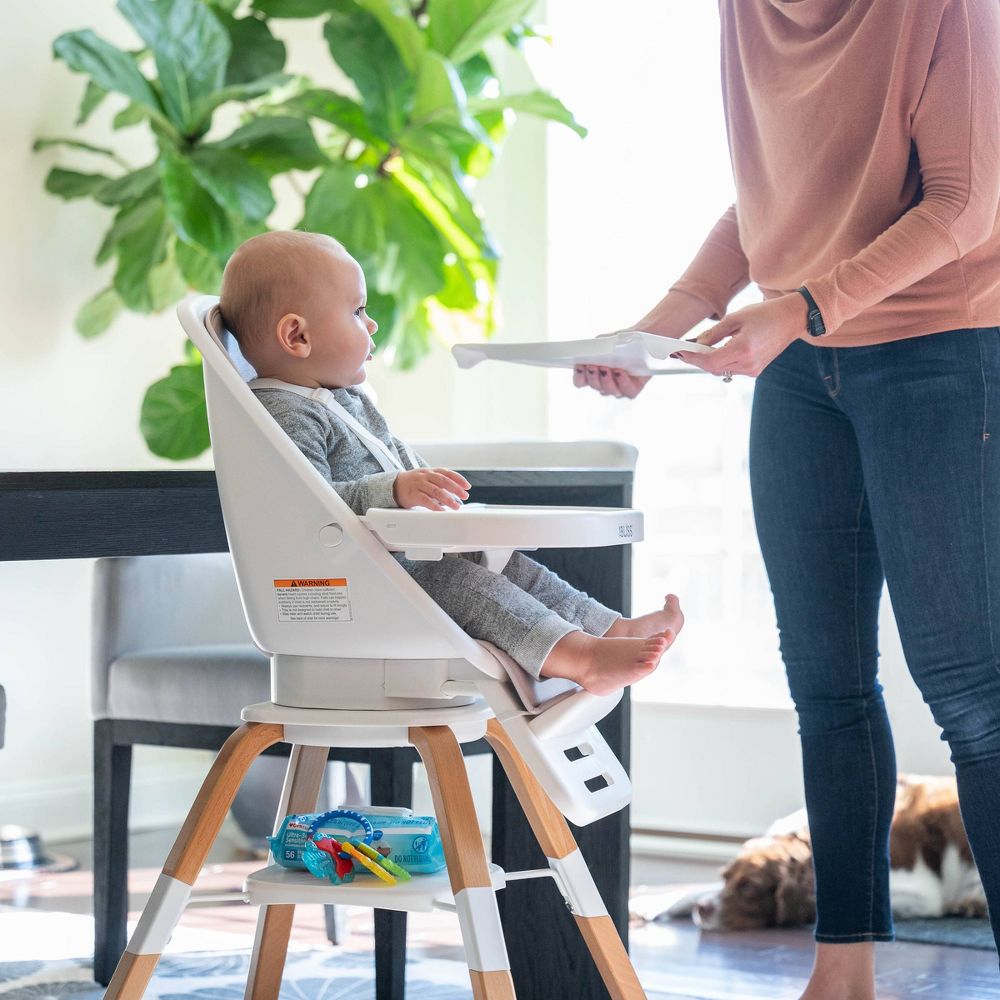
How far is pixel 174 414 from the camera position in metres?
2.77

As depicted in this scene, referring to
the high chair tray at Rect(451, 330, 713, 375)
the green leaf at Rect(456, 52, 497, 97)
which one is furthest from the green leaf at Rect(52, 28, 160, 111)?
the high chair tray at Rect(451, 330, 713, 375)

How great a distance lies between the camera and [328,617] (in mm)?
1221

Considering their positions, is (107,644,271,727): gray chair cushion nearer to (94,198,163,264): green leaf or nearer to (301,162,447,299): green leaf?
(301,162,447,299): green leaf

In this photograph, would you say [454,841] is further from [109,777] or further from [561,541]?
[109,777]

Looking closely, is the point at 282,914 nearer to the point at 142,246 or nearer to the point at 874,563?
the point at 874,563

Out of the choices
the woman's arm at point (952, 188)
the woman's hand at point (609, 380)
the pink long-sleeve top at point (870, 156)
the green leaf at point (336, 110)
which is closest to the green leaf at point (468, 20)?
the green leaf at point (336, 110)

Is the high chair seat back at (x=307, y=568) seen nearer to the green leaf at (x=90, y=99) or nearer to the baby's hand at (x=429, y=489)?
the baby's hand at (x=429, y=489)

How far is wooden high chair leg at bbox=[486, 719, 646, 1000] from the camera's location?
1.33 meters

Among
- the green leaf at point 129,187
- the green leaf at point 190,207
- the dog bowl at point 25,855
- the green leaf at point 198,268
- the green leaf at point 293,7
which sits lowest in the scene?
the dog bowl at point 25,855

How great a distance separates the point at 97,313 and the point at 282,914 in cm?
194

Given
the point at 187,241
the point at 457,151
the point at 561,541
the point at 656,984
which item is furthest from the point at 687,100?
the point at 561,541

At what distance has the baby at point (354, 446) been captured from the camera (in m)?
1.22

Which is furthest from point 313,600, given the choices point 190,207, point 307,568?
point 190,207

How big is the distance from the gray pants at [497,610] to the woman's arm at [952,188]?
41 cm
